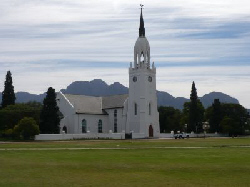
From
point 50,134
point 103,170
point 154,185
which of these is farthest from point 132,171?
point 50,134

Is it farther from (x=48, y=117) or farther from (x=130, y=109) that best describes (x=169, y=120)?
(x=48, y=117)

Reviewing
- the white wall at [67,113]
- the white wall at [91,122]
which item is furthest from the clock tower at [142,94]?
the white wall at [67,113]

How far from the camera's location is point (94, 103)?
93.6m

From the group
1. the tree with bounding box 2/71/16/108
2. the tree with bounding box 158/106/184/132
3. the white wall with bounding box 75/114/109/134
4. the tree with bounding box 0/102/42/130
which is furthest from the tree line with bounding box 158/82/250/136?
the tree with bounding box 2/71/16/108

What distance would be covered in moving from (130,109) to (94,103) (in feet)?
32.2

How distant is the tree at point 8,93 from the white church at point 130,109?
32.9 feet

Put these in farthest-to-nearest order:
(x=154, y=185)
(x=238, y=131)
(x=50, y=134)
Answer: (x=238, y=131), (x=50, y=134), (x=154, y=185)

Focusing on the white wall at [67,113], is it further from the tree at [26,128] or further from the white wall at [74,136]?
the tree at [26,128]

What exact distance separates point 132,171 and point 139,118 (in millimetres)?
68363

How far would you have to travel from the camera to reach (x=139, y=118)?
8631cm

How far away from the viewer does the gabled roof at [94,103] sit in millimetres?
88188

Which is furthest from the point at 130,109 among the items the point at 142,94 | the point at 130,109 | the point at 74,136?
the point at 74,136

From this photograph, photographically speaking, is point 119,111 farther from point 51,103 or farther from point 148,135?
point 51,103

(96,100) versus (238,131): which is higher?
(96,100)
